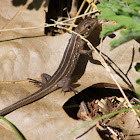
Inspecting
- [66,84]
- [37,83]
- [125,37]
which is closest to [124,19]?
[125,37]

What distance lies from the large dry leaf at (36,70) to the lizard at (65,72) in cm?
10

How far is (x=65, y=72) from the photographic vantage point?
4848 mm

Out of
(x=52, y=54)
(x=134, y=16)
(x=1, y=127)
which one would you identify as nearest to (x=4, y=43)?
(x=52, y=54)

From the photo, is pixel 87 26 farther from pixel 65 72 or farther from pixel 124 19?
pixel 124 19

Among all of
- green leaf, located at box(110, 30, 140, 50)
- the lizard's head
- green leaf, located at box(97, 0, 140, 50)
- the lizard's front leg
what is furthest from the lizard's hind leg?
green leaf, located at box(110, 30, 140, 50)

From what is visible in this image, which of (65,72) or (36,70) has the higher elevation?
(36,70)

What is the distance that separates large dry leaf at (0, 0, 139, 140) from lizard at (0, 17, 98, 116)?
10 centimetres

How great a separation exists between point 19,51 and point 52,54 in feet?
2.28

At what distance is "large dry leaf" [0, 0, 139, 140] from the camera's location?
3705 millimetres

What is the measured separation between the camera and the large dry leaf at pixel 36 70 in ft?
12.2

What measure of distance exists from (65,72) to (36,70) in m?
0.65

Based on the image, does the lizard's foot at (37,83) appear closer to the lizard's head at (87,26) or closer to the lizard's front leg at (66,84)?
the lizard's front leg at (66,84)

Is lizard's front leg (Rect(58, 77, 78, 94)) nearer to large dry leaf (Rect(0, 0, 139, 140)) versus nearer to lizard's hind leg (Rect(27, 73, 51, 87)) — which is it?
large dry leaf (Rect(0, 0, 139, 140))

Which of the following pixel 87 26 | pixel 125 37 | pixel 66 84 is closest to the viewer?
pixel 125 37
